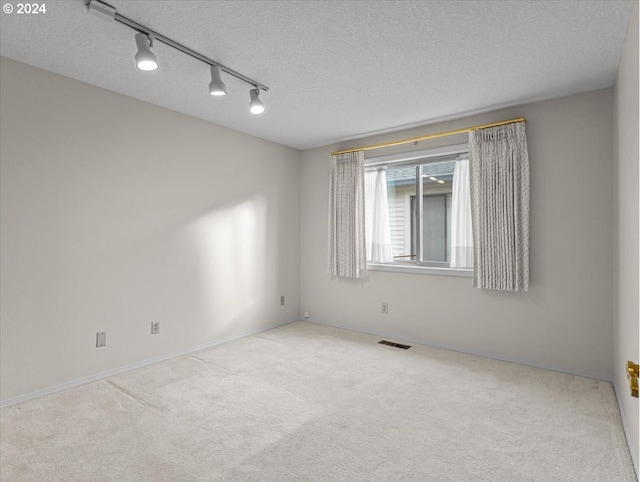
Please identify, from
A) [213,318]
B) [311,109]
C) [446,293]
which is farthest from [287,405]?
[311,109]

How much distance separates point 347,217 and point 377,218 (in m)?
0.39

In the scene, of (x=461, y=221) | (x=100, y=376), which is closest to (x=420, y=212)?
(x=461, y=221)

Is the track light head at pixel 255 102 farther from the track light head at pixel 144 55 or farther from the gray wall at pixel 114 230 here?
the gray wall at pixel 114 230

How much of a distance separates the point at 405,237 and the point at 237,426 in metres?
3.00

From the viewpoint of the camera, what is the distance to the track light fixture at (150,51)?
6.50ft

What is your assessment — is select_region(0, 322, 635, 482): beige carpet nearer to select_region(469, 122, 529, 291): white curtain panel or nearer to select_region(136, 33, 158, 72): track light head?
select_region(469, 122, 529, 291): white curtain panel

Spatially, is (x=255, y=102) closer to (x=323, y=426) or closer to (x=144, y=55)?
(x=144, y=55)

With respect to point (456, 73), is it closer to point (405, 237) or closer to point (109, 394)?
point (405, 237)

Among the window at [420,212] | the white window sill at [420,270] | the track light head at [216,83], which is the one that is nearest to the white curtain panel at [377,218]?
the window at [420,212]

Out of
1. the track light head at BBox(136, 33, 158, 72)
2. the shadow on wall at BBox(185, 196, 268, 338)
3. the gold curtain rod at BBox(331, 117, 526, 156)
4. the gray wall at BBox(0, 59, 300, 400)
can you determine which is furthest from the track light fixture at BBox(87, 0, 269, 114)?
the gold curtain rod at BBox(331, 117, 526, 156)

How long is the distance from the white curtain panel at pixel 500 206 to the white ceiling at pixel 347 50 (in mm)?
369

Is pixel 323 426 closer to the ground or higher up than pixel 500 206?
closer to the ground

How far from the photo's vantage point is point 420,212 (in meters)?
4.30

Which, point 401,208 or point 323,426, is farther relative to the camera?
point 401,208
